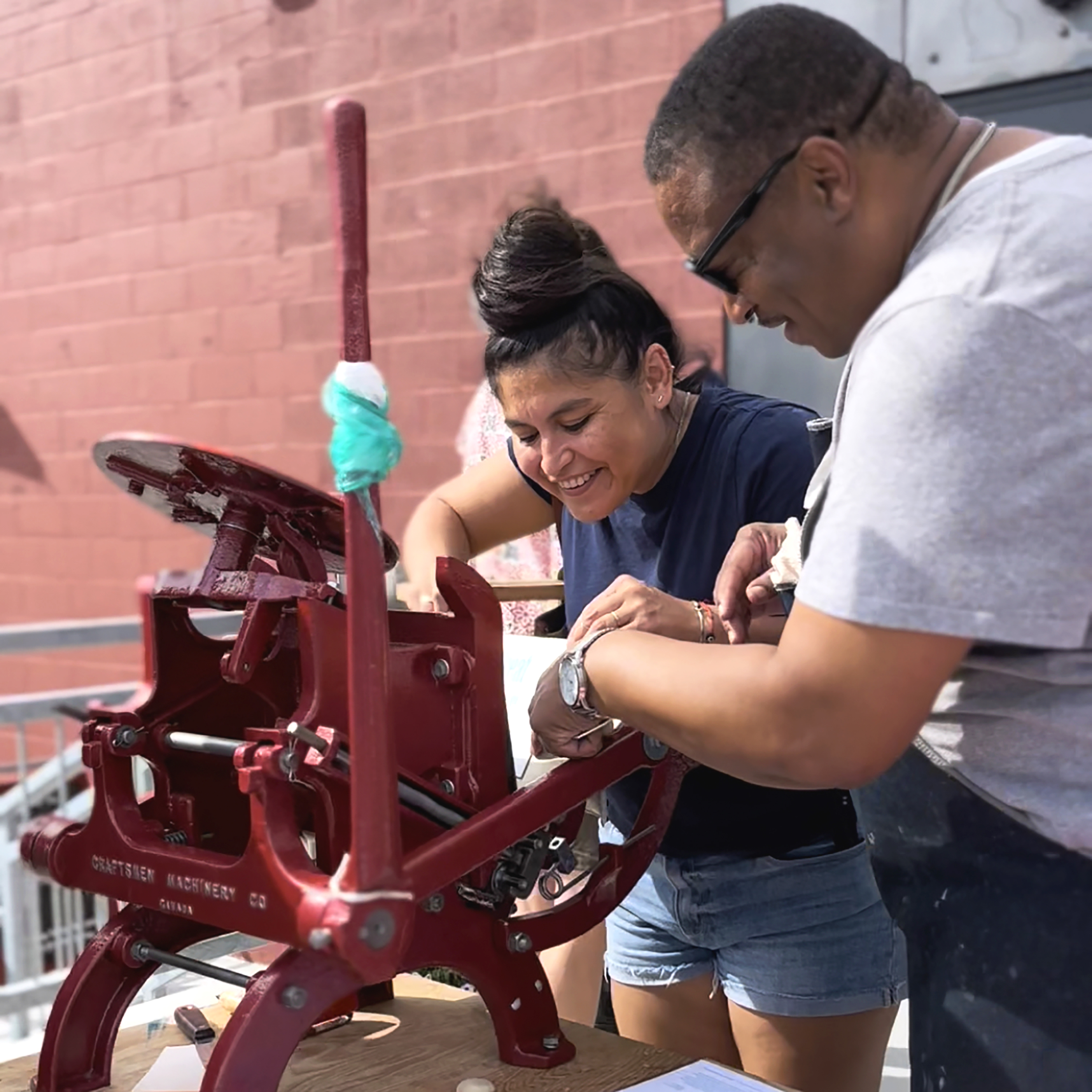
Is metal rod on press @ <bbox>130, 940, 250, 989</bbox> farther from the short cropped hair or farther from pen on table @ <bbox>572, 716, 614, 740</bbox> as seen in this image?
the short cropped hair

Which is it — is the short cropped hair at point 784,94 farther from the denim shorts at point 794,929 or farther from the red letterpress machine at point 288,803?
the denim shorts at point 794,929

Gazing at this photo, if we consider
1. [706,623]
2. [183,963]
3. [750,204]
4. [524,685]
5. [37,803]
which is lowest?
[37,803]

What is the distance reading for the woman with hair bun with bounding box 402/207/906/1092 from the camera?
1725 mm

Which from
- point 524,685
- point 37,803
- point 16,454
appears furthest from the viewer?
point 16,454

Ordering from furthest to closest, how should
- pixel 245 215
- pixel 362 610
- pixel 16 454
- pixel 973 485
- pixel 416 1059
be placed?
pixel 16 454 → pixel 245 215 → pixel 416 1059 → pixel 362 610 → pixel 973 485

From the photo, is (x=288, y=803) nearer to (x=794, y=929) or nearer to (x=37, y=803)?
(x=794, y=929)

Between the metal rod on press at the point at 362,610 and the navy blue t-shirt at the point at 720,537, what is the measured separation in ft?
2.39

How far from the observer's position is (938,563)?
0.92m

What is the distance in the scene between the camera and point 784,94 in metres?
1.05

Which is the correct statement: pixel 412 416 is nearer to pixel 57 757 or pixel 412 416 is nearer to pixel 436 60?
pixel 436 60

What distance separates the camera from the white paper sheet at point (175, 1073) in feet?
4.38

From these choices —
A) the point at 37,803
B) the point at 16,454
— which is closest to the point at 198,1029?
the point at 37,803

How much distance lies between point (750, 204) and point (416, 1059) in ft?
3.09

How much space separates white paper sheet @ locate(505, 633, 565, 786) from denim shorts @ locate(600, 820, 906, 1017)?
0.34m
